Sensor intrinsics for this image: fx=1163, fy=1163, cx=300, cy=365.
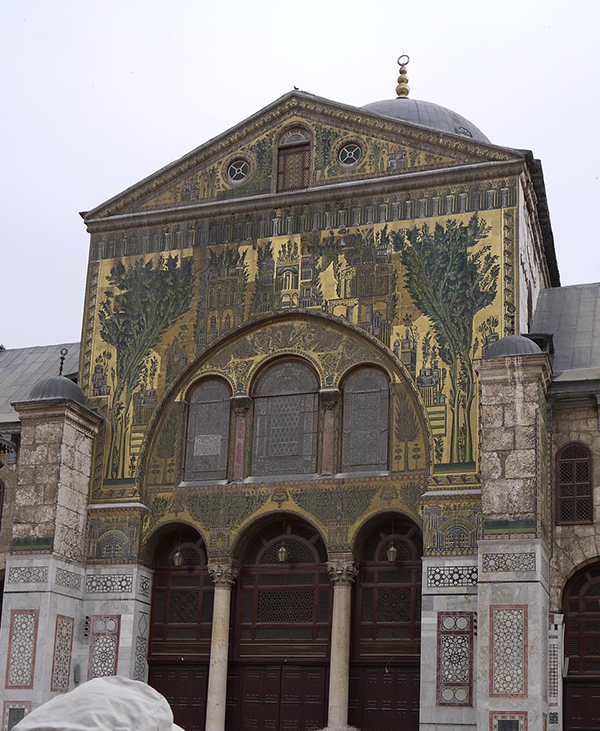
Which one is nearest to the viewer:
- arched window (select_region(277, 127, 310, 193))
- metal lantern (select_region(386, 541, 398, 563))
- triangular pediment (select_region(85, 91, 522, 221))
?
metal lantern (select_region(386, 541, 398, 563))

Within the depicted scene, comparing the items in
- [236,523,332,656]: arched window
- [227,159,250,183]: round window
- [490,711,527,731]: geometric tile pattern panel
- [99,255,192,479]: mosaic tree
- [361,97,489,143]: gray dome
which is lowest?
[490,711,527,731]: geometric tile pattern panel

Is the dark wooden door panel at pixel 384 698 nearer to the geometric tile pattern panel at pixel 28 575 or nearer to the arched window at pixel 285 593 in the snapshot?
the arched window at pixel 285 593

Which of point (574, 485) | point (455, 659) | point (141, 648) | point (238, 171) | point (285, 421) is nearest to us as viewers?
point (455, 659)

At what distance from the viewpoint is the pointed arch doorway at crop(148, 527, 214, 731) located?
21266 mm

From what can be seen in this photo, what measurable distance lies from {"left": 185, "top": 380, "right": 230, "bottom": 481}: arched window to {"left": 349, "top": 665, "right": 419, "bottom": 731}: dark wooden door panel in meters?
4.57

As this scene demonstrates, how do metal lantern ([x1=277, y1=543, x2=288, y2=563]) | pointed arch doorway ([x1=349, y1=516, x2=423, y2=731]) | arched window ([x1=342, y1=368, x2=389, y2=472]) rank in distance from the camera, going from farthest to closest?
metal lantern ([x1=277, y1=543, x2=288, y2=563]), arched window ([x1=342, y1=368, x2=389, y2=472]), pointed arch doorway ([x1=349, y1=516, x2=423, y2=731])

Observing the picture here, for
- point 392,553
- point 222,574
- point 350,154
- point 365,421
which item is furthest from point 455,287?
point 222,574

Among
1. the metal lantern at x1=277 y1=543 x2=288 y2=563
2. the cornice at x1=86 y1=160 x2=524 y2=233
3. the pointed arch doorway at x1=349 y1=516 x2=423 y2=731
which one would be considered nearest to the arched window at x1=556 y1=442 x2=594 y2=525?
the pointed arch doorway at x1=349 y1=516 x2=423 y2=731

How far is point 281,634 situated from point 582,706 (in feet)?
17.6

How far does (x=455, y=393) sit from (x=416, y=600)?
3690 millimetres

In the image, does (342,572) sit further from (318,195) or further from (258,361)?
(318,195)

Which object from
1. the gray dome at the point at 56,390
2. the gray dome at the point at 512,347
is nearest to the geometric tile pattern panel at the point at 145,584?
the gray dome at the point at 56,390

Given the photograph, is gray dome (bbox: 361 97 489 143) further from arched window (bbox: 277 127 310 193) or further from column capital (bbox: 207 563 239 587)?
column capital (bbox: 207 563 239 587)

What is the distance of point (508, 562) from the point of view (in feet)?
60.7
